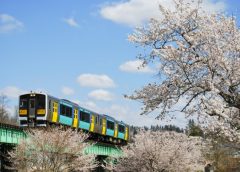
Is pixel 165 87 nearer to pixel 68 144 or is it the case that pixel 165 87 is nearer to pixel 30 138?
pixel 68 144

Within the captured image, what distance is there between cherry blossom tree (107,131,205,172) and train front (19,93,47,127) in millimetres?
7040

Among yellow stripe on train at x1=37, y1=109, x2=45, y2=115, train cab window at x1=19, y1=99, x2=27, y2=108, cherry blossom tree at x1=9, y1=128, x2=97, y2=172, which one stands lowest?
cherry blossom tree at x1=9, y1=128, x2=97, y2=172

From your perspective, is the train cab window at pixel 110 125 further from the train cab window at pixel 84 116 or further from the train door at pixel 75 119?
the train door at pixel 75 119

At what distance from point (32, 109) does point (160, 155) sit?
391 inches

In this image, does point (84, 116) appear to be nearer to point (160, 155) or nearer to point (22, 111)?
point (22, 111)

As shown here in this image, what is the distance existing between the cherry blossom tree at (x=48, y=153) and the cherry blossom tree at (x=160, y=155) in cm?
620

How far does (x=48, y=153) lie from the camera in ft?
88.8

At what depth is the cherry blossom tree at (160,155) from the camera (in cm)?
3319

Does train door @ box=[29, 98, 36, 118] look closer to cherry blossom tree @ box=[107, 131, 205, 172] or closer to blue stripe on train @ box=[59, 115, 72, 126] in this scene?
blue stripe on train @ box=[59, 115, 72, 126]

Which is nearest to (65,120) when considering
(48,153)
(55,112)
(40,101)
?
(55,112)

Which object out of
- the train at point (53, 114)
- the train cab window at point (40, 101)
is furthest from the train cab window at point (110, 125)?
the train cab window at point (40, 101)

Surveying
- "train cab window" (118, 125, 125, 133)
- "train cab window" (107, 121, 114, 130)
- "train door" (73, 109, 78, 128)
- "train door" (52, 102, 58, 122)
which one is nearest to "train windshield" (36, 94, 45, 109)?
"train door" (52, 102, 58, 122)

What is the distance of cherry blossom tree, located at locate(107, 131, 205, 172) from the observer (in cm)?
3319

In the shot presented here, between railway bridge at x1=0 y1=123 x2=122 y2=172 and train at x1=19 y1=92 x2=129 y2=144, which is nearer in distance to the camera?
railway bridge at x1=0 y1=123 x2=122 y2=172
